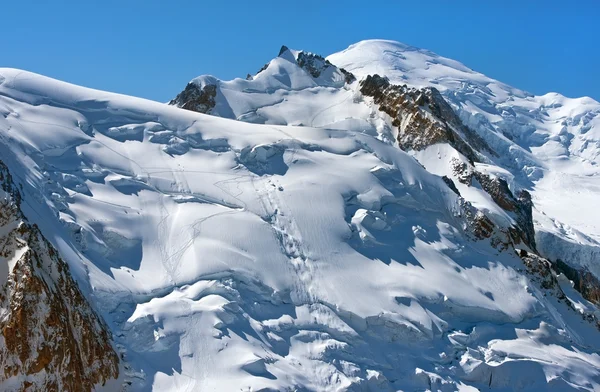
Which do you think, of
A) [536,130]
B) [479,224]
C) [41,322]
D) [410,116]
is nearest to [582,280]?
[479,224]

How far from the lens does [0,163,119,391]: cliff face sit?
2191cm

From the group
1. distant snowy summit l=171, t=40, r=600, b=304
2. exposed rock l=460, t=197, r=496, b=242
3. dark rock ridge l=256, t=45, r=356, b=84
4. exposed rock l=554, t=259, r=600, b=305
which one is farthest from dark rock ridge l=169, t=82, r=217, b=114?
exposed rock l=554, t=259, r=600, b=305

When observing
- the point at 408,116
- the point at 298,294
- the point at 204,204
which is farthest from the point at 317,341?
the point at 408,116

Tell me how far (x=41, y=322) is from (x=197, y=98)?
3233 centimetres

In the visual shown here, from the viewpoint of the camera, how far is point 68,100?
40.2 meters

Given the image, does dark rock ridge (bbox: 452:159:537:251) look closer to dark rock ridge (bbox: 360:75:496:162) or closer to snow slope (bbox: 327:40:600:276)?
dark rock ridge (bbox: 360:75:496:162)

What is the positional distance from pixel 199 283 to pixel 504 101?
8682 cm

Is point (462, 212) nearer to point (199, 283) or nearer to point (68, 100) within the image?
A: point (199, 283)

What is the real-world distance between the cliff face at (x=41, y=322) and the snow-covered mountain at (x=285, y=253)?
0.57ft

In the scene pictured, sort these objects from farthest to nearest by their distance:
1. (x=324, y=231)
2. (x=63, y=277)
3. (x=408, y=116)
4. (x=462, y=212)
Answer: (x=408, y=116) → (x=462, y=212) → (x=324, y=231) → (x=63, y=277)

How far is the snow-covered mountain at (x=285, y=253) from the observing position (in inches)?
1089

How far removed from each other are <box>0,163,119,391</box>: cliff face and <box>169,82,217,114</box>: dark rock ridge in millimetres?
27207

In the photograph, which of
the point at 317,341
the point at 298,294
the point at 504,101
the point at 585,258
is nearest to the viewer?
the point at 317,341

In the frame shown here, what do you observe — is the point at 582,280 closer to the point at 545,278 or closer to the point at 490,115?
the point at 545,278
